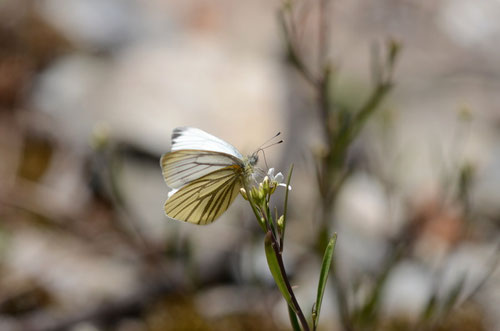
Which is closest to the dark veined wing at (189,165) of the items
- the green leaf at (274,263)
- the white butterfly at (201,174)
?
the white butterfly at (201,174)

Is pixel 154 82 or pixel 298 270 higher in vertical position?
pixel 154 82

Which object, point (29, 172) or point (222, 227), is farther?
point (29, 172)

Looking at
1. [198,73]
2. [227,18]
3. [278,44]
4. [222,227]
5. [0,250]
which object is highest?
[227,18]

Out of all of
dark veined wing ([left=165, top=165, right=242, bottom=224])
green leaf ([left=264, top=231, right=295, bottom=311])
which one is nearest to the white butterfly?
dark veined wing ([left=165, top=165, right=242, bottom=224])

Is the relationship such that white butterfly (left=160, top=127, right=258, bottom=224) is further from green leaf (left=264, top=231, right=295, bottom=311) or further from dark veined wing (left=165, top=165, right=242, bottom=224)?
green leaf (left=264, top=231, right=295, bottom=311)

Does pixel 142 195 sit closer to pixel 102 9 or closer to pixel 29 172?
pixel 29 172

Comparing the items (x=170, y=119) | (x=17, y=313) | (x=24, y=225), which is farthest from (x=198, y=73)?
(x=17, y=313)
